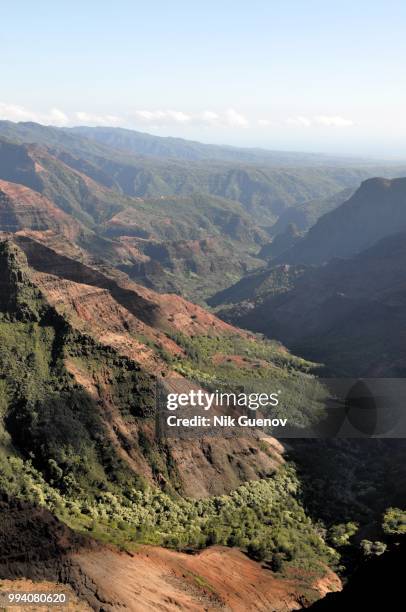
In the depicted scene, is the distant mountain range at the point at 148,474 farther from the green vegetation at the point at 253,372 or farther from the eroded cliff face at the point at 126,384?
the green vegetation at the point at 253,372

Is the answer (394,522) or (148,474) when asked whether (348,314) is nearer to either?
(394,522)

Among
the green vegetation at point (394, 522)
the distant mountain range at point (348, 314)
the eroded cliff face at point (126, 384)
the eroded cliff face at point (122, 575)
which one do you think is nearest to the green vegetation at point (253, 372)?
the eroded cliff face at point (126, 384)

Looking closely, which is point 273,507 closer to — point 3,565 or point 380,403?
point 3,565

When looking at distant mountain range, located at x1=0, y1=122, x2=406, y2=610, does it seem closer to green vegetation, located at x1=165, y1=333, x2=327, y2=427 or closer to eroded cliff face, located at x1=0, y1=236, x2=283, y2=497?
eroded cliff face, located at x1=0, y1=236, x2=283, y2=497

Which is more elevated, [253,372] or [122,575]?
[253,372]

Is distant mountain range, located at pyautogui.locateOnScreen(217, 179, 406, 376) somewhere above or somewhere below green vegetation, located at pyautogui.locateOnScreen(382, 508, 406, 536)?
above

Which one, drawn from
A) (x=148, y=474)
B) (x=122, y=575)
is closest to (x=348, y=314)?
(x=148, y=474)

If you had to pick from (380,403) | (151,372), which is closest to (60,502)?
(151,372)

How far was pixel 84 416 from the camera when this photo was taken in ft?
203

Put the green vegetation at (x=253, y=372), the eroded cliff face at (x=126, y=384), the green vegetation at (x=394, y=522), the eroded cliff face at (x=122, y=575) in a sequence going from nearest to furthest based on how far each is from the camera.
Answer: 1. the eroded cliff face at (x=122, y=575)
2. the green vegetation at (x=394, y=522)
3. the eroded cliff face at (x=126, y=384)
4. the green vegetation at (x=253, y=372)

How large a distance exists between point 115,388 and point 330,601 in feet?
121

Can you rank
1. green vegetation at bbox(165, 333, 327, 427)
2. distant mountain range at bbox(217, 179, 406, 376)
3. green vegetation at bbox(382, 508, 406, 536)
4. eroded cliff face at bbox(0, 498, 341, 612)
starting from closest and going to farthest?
eroded cliff face at bbox(0, 498, 341, 612), green vegetation at bbox(382, 508, 406, 536), green vegetation at bbox(165, 333, 327, 427), distant mountain range at bbox(217, 179, 406, 376)

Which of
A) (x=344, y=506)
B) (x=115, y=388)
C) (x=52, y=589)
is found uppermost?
(x=115, y=388)

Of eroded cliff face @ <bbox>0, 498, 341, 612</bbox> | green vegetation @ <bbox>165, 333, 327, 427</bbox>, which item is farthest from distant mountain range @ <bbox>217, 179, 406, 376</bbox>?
eroded cliff face @ <bbox>0, 498, 341, 612</bbox>
